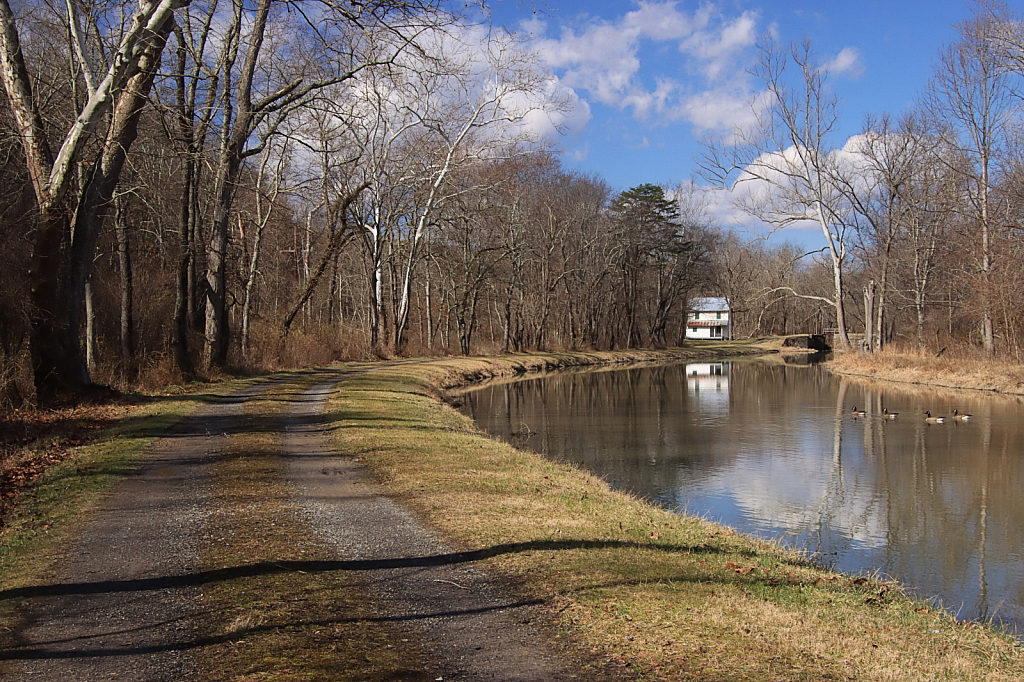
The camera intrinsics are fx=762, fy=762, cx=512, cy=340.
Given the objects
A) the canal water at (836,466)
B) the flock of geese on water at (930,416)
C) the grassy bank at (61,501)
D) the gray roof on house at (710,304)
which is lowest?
the canal water at (836,466)

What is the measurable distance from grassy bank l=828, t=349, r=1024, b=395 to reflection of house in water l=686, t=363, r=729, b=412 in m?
6.89

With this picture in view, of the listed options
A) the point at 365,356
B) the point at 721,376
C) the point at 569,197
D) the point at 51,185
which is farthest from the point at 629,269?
the point at 51,185

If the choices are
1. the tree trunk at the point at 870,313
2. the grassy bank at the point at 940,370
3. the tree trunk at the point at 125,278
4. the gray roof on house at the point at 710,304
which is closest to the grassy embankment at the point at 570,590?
the tree trunk at the point at 125,278

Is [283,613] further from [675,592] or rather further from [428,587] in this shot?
[675,592]

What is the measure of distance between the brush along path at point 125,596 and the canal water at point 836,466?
710 cm

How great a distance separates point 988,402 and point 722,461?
15222 millimetres

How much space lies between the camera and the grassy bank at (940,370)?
28797mm

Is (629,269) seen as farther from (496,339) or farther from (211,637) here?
(211,637)

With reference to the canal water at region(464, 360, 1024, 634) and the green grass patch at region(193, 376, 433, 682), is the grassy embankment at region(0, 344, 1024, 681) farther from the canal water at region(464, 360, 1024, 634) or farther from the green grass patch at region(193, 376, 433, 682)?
the canal water at region(464, 360, 1024, 634)

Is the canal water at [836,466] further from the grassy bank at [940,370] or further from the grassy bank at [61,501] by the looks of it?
the grassy bank at [61,501]

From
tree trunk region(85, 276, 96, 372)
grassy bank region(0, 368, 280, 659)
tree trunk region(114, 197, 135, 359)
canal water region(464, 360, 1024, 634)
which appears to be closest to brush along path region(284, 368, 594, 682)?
grassy bank region(0, 368, 280, 659)

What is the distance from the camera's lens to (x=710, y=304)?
10744 centimetres

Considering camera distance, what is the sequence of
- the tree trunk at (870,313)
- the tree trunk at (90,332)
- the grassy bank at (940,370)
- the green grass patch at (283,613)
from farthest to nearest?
the tree trunk at (870,313)
the grassy bank at (940,370)
the tree trunk at (90,332)
the green grass patch at (283,613)

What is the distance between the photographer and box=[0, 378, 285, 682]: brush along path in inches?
174
